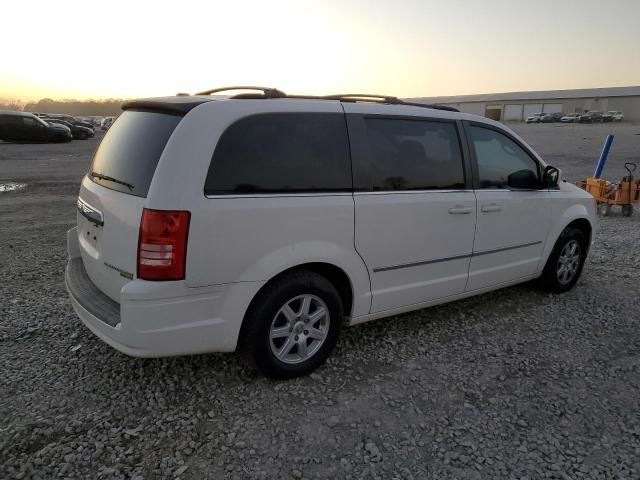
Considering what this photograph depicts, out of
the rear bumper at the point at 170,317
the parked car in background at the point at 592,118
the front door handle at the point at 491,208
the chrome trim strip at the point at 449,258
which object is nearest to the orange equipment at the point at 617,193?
the chrome trim strip at the point at 449,258

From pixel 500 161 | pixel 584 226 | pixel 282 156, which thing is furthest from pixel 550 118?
pixel 282 156

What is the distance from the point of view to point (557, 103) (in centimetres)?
8481

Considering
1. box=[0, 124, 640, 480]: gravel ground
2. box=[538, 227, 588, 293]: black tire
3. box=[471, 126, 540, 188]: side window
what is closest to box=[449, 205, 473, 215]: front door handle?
box=[471, 126, 540, 188]: side window

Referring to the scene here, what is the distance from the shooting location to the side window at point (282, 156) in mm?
2766

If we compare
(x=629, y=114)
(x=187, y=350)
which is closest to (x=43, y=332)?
(x=187, y=350)

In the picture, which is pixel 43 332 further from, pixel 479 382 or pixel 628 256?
pixel 628 256

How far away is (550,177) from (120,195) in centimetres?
369

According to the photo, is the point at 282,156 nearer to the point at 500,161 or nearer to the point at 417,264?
the point at 417,264

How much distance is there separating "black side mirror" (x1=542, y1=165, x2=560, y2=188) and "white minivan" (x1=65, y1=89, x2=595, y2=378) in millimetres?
663

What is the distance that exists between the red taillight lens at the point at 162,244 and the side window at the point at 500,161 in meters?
2.49

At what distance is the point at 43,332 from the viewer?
149 inches

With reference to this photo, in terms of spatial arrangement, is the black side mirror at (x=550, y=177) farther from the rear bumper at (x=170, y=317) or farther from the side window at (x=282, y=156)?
the rear bumper at (x=170, y=317)

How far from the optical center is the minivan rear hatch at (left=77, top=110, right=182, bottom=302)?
8.93 feet

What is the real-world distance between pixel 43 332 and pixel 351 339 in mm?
2411
